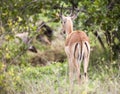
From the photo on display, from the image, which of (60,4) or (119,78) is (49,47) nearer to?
(60,4)

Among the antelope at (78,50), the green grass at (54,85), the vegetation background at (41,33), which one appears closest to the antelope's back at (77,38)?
the antelope at (78,50)

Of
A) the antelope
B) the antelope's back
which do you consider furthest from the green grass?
the antelope's back

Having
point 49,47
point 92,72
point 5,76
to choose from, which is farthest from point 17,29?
point 49,47

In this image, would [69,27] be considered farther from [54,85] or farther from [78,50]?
[54,85]

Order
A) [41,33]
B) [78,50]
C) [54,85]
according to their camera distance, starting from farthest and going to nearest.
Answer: [41,33] → [78,50] → [54,85]

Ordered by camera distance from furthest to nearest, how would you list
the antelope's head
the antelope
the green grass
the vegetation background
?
1. the antelope's head
2. the antelope
3. the vegetation background
4. the green grass

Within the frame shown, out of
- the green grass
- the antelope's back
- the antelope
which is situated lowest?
the green grass

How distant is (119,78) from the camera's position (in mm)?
7797

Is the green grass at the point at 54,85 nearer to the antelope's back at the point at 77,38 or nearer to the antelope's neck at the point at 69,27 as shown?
the antelope's back at the point at 77,38

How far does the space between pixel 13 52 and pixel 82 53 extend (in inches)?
65.9

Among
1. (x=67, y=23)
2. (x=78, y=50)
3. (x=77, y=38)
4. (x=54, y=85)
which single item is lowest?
(x=54, y=85)

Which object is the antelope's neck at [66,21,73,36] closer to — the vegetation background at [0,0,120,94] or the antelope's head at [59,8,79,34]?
the antelope's head at [59,8,79,34]

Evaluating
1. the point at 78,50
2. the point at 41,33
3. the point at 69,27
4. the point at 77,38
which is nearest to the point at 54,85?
the point at 78,50

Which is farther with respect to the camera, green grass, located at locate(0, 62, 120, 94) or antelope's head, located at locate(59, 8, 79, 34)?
antelope's head, located at locate(59, 8, 79, 34)
